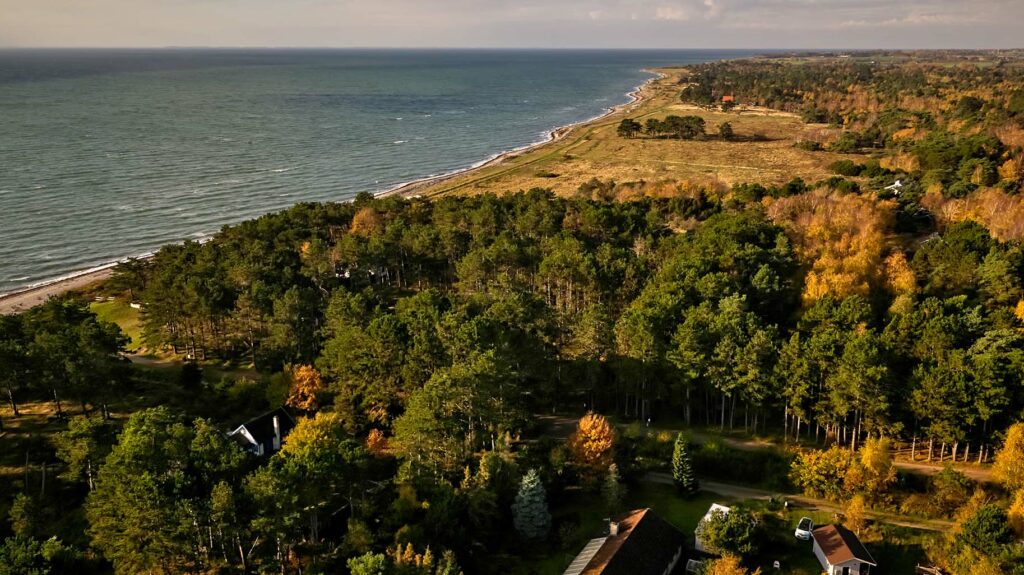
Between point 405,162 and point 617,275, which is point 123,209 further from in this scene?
point 617,275

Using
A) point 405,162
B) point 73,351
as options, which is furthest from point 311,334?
point 405,162

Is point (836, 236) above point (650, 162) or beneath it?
beneath

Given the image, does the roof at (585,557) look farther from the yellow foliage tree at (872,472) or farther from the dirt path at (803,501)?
the yellow foliage tree at (872,472)

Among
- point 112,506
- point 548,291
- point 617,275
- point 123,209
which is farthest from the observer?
point 123,209

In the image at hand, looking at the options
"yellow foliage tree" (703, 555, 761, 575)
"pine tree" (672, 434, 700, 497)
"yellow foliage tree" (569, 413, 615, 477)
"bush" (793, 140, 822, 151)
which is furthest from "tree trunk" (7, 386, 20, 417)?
"bush" (793, 140, 822, 151)

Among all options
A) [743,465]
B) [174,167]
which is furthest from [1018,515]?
[174,167]

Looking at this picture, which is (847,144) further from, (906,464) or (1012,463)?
(1012,463)
